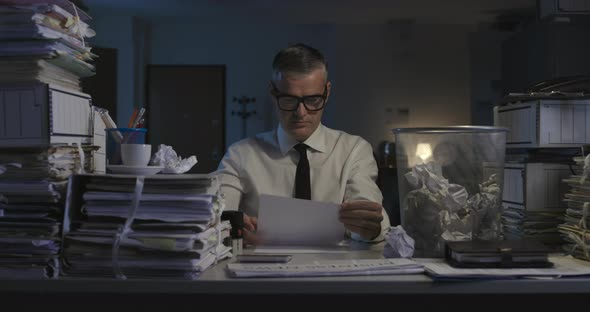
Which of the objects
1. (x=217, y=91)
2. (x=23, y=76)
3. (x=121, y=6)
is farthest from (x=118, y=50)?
(x=23, y=76)

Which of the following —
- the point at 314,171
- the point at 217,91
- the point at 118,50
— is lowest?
the point at 314,171

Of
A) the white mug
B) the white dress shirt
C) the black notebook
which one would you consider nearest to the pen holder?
the white mug

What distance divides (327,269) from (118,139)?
0.52 meters

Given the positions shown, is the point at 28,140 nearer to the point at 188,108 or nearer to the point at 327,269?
the point at 327,269

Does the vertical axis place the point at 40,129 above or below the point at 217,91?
below

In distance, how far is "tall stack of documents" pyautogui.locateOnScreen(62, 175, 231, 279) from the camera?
0.90m

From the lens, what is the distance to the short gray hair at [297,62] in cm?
177

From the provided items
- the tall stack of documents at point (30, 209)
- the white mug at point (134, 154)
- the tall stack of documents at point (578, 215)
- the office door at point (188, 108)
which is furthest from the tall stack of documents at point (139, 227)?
the office door at point (188, 108)

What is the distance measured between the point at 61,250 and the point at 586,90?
4.04 feet

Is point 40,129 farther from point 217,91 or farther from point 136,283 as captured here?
point 217,91

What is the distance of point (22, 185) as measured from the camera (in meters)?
0.95

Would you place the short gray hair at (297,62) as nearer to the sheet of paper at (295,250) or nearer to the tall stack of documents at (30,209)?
the sheet of paper at (295,250)

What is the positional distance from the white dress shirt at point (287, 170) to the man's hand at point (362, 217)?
526 mm

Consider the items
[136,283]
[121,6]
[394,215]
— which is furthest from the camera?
[121,6]
